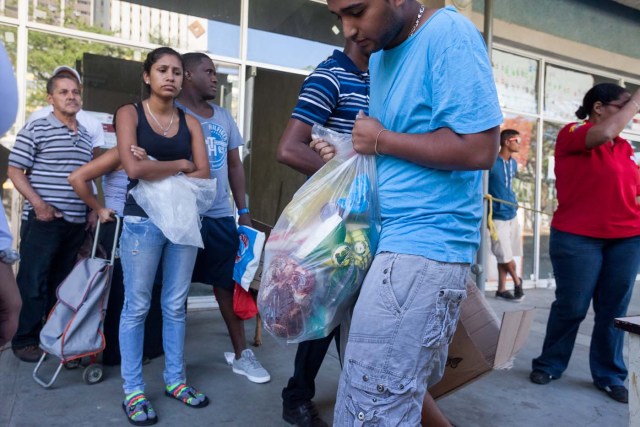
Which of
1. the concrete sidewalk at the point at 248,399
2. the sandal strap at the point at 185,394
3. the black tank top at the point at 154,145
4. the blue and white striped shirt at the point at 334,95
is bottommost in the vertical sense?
the concrete sidewalk at the point at 248,399

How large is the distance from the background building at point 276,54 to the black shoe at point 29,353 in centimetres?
165

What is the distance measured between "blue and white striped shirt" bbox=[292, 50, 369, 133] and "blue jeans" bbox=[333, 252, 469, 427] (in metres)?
1.02

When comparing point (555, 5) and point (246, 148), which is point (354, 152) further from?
point (555, 5)

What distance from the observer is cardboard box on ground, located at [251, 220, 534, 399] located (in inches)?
101

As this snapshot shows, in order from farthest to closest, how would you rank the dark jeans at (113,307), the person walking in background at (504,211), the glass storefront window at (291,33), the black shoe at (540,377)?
the person walking in background at (504,211) → the glass storefront window at (291,33) → the black shoe at (540,377) → the dark jeans at (113,307)

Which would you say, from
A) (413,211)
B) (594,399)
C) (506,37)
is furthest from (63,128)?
(506,37)

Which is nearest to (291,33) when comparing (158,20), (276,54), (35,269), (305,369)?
(276,54)

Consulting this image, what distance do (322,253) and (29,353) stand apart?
10.1 feet

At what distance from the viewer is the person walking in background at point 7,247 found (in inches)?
61.7

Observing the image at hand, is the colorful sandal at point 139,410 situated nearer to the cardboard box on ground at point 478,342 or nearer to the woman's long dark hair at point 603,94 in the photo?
the cardboard box on ground at point 478,342

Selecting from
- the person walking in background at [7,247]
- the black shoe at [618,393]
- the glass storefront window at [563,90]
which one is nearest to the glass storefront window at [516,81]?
the glass storefront window at [563,90]

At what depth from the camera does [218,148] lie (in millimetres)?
3650

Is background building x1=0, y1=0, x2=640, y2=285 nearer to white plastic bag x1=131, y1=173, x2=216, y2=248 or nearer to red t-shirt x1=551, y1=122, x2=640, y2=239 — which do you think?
red t-shirt x1=551, y1=122, x2=640, y2=239

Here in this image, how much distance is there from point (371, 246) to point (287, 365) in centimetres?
247
